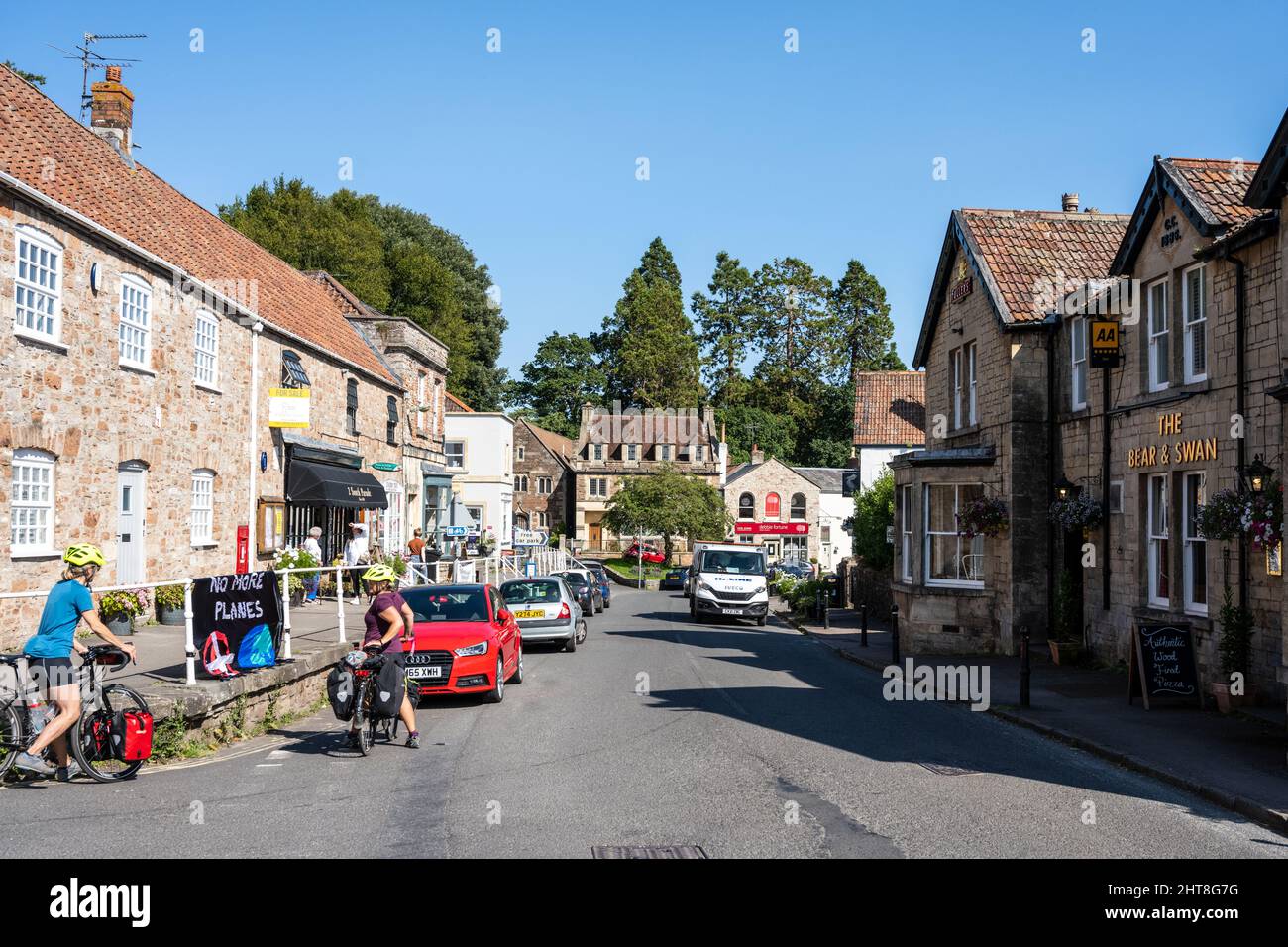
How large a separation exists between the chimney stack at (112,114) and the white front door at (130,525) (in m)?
7.83

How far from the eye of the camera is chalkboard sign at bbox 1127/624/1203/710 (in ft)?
47.1

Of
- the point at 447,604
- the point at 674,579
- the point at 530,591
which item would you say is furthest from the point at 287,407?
the point at 674,579

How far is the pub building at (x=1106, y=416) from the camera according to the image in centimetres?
1441

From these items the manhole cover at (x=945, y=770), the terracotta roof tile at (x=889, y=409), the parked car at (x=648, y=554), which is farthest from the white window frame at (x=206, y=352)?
the parked car at (x=648, y=554)

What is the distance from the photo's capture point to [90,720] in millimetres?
9531

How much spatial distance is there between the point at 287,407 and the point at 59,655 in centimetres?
1468

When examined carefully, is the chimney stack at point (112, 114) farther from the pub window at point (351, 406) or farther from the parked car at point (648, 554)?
the parked car at point (648, 554)

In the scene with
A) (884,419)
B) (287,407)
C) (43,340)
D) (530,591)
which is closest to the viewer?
(43,340)

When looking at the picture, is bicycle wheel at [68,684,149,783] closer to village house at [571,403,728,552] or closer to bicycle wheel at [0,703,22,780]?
bicycle wheel at [0,703,22,780]

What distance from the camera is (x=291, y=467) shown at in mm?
24641

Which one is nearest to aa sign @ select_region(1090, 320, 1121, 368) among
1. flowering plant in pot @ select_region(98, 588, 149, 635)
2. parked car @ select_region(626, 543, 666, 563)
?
flowering plant in pot @ select_region(98, 588, 149, 635)

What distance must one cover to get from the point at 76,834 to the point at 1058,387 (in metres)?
18.1

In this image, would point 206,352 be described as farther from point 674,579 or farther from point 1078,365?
point 674,579
